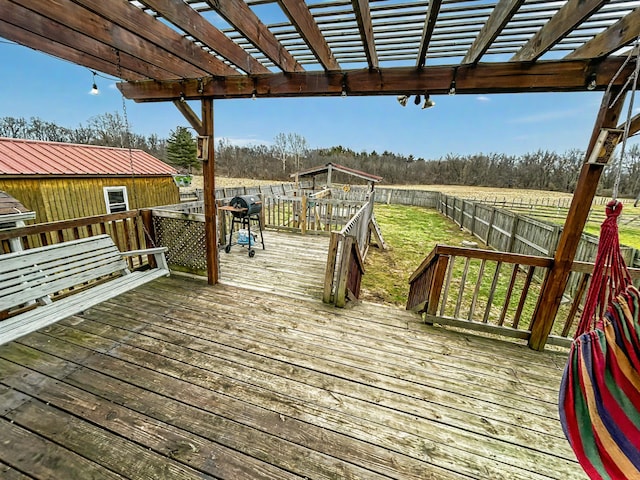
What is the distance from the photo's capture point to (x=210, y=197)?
3.92 m

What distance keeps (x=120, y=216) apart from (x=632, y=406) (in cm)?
520

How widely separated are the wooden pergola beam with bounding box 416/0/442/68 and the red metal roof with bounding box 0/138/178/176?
6608 millimetres

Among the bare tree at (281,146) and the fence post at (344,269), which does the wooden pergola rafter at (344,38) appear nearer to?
the fence post at (344,269)

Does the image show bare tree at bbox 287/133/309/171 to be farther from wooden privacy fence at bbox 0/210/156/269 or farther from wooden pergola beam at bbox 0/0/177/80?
wooden pergola beam at bbox 0/0/177/80

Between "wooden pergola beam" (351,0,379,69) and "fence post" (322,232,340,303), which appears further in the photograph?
"fence post" (322,232,340,303)

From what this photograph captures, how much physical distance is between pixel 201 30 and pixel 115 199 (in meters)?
10.1

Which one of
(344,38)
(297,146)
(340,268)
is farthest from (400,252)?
(297,146)

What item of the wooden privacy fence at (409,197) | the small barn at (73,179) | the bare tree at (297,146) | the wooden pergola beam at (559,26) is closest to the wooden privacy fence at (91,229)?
the small barn at (73,179)

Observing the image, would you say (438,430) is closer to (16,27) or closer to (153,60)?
(153,60)

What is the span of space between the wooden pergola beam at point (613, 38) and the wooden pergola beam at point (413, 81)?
99mm

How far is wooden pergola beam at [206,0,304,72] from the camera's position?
5.83ft

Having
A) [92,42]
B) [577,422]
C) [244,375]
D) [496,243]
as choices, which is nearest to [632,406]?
[577,422]

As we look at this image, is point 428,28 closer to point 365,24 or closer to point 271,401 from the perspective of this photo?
point 365,24

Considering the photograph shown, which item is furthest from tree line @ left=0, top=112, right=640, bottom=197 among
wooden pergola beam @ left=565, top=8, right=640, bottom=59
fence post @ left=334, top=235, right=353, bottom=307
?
wooden pergola beam @ left=565, top=8, right=640, bottom=59
